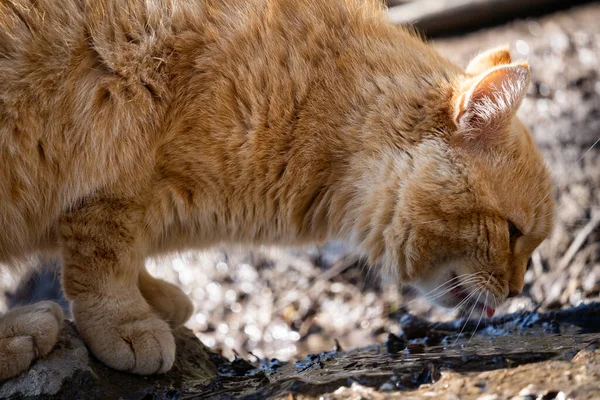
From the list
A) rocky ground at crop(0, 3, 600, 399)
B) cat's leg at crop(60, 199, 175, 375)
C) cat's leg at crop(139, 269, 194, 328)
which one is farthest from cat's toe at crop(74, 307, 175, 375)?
rocky ground at crop(0, 3, 600, 399)

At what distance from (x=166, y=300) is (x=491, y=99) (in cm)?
161

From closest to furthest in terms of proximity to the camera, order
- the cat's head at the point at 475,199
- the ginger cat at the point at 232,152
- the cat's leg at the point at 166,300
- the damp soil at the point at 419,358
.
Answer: the damp soil at the point at 419,358
the ginger cat at the point at 232,152
the cat's head at the point at 475,199
the cat's leg at the point at 166,300

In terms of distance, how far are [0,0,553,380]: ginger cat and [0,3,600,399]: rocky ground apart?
0.92m

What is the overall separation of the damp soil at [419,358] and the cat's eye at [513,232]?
1.35ft

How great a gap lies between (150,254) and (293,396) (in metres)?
1.15

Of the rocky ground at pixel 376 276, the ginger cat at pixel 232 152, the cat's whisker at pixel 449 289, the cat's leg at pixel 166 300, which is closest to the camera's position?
the ginger cat at pixel 232 152

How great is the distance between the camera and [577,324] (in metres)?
3.29

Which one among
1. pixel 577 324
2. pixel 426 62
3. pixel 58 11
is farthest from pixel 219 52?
pixel 577 324

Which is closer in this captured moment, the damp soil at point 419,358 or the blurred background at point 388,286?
the damp soil at point 419,358

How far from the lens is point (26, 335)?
106 inches

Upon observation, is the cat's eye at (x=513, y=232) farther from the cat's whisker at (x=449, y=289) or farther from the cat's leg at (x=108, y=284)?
the cat's leg at (x=108, y=284)

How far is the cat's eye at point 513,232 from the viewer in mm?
3072

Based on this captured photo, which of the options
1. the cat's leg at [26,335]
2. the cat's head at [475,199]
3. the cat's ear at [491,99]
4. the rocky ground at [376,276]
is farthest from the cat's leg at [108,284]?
the cat's ear at [491,99]

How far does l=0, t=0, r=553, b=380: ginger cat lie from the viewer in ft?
9.09
